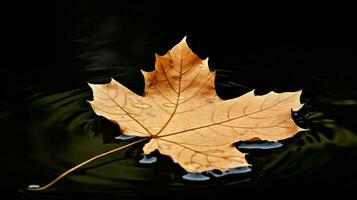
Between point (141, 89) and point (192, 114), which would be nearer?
point (192, 114)

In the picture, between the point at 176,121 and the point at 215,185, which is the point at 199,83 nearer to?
the point at 176,121

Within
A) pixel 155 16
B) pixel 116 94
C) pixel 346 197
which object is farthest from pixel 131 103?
pixel 155 16

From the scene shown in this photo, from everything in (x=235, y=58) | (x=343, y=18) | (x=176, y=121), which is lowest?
(x=176, y=121)

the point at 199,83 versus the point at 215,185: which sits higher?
the point at 199,83

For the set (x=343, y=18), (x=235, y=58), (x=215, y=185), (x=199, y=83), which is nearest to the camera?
(x=215, y=185)
